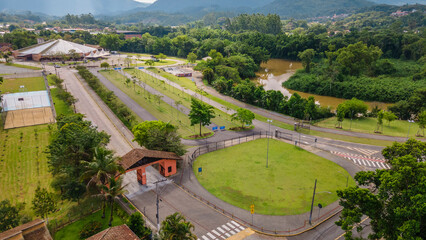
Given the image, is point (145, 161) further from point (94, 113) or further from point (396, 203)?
point (94, 113)

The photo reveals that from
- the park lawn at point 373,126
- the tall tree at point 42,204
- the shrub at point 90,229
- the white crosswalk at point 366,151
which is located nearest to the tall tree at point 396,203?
the shrub at point 90,229

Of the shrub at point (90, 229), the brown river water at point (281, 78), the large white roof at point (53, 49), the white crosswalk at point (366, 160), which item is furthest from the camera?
the large white roof at point (53, 49)

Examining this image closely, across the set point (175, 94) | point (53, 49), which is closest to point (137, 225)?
point (175, 94)

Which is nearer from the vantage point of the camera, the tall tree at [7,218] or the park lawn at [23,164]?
the tall tree at [7,218]

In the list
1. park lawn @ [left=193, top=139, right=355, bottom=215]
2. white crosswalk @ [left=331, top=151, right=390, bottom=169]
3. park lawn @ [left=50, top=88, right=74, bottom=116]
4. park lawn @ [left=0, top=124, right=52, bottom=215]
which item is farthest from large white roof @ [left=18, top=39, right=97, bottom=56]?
white crosswalk @ [left=331, top=151, right=390, bottom=169]

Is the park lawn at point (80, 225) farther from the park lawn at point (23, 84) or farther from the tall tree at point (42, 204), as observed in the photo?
the park lawn at point (23, 84)

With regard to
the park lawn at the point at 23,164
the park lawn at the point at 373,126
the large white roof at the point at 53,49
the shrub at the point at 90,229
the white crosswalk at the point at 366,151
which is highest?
the large white roof at the point at 53,49
